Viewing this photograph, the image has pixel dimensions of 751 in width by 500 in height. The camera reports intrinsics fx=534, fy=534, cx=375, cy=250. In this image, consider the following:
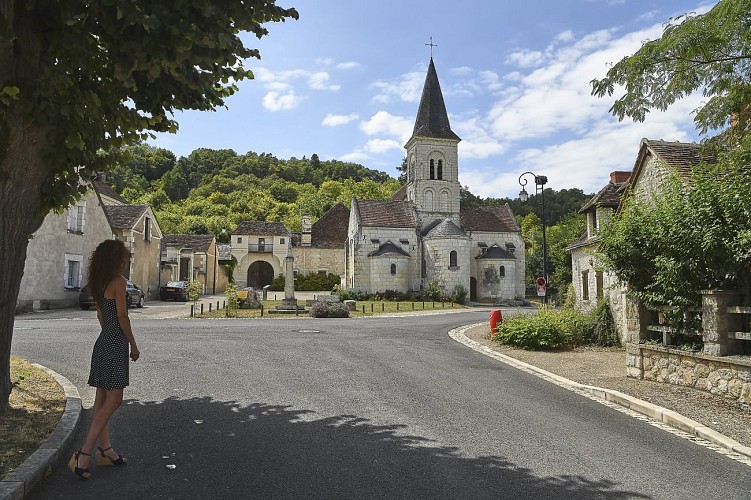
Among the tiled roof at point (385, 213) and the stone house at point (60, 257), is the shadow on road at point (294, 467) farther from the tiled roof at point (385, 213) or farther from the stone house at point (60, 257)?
the tiled roof at point (385, 213)

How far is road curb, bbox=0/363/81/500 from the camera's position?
3723mm

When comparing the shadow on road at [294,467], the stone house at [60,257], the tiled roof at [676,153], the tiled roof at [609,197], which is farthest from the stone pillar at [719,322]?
the stone house at [60,257]

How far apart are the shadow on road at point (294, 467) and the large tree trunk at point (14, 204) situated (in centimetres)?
149

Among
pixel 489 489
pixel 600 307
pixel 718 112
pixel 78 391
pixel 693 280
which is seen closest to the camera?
pixel 489 489

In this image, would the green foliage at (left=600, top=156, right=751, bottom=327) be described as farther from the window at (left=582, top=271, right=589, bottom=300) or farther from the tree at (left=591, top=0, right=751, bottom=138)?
the window at (left=582, top=271, right=589, bottom=300)

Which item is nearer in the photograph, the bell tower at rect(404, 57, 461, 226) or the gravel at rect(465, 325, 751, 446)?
the gravel at rect(465, 325, 751, 446)

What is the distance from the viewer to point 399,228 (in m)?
45.8

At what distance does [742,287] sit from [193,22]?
792 centimetres

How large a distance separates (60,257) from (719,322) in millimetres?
25753

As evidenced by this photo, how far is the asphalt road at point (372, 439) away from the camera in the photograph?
4117 millimetres

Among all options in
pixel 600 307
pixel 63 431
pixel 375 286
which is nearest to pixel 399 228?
pixel 375 286

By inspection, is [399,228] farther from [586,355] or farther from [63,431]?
[63,431]

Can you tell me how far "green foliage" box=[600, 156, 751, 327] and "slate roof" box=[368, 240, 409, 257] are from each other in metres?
34.1

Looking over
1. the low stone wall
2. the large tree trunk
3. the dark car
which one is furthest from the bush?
the large tree trunk
